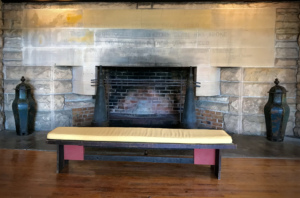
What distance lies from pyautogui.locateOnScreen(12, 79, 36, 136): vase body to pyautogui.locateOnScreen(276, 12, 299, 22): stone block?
13.7ft

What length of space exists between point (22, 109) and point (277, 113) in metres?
3.88

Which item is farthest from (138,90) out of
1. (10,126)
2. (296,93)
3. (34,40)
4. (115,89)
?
(296,93)

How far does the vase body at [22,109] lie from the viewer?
371cm

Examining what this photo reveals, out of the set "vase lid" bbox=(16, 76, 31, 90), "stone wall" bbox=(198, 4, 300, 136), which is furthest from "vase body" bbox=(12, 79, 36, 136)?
"stone wall" bbox=(198, 4, 300, 136)

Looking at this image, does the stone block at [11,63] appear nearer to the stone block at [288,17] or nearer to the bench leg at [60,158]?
the bench leg at [60,158]

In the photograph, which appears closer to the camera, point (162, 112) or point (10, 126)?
point (10, 126)

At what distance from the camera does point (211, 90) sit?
4008 mm

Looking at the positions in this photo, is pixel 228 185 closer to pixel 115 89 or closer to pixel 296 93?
pixel 296 93

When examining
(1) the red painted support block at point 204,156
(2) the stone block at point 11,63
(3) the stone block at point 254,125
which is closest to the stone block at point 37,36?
(2) the stone block at point 11,63

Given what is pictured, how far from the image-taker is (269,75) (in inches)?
152

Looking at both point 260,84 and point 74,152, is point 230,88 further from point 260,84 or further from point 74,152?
point 74,152

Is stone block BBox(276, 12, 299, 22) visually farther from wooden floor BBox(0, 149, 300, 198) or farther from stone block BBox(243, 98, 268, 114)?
wooden floor BBox(0, 149, 300, 198)

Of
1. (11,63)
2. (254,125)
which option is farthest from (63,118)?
(254,125)

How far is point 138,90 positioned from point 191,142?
260 cm
